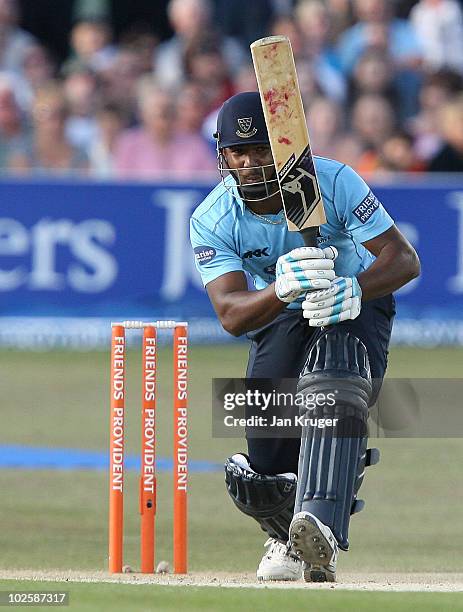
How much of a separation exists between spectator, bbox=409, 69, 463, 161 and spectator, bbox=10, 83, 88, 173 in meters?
3.48

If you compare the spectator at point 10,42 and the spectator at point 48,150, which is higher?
the spectator at point 10,42

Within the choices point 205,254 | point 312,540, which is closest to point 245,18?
point 205,254

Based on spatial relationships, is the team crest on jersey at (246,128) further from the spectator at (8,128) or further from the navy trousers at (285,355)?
the spectator at (8,128)

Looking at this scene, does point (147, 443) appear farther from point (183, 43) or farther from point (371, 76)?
point (183, 43)

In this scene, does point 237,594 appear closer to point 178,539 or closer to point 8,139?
point 178,539

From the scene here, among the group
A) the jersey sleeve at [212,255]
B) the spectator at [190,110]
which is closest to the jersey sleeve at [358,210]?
the jersey sleeve at [212,255]

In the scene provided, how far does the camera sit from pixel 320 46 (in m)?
16.0

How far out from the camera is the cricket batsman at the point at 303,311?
540 centimetres

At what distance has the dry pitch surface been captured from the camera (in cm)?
547

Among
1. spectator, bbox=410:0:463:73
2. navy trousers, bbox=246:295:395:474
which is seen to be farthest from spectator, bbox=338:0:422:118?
navy trousers, bbox=246:295:395:474

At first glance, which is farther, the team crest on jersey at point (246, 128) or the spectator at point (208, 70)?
the spectator at point (208, 70)

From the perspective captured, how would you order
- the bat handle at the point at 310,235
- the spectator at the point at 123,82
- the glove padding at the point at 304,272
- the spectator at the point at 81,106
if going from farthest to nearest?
the spectator at the point at 123,82, the spectator at the point at 81,106, the bat handle at the point at 310,235, the glove padding at the point at 304,272

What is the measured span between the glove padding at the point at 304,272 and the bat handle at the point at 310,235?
235mm

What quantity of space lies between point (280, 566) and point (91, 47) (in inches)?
420
